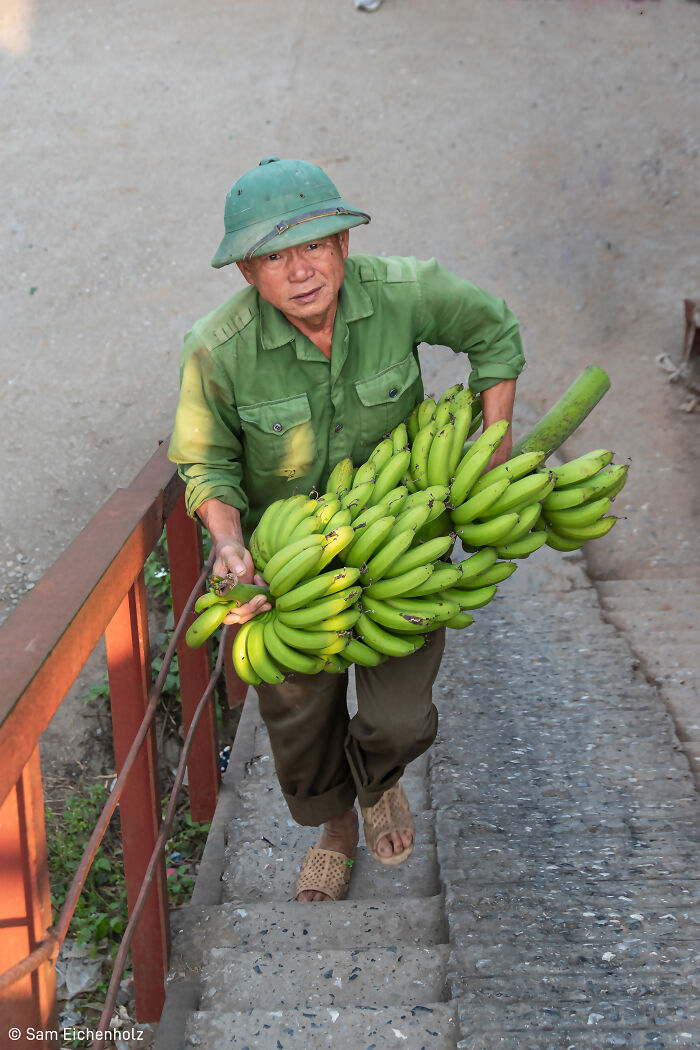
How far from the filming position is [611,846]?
2842mm

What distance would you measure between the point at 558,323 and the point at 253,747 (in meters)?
4.87

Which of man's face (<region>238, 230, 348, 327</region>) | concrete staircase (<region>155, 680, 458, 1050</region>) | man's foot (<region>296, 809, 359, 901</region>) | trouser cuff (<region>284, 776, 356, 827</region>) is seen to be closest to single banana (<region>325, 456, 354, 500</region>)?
man's face (<region>238, 230, 348, 327</region>)

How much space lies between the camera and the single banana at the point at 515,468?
8.54 feet

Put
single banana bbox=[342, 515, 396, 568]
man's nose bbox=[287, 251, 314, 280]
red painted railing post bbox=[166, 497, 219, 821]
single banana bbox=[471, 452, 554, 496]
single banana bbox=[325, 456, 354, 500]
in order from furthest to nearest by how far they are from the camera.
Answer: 1. red painted railing post bbox=[166, 497, 219, 821]
2. single banana bbox=[325, 456, 354, 500]
3. single banana bbox=[471, 452, 554, 496]
4. man's nose bbox=[287, 251, 314, 280]
5. single banana bbox=[342, 515, 396, 568]

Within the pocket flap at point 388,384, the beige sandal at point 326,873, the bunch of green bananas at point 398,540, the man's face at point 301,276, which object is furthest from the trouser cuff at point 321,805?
the man's face at point 301,276

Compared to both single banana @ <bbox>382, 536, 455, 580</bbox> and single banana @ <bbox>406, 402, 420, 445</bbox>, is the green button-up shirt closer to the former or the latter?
single banana @ <bbox>406, 402, 420, 445</bbox>

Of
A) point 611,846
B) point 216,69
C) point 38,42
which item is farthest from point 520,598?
point 38,42

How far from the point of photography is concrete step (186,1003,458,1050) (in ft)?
7.44

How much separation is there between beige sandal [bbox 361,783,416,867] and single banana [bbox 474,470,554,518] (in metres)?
1.02

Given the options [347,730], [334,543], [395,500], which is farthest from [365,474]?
[347,730]

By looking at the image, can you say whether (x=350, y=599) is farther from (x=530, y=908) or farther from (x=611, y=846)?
(x=611, y=846)

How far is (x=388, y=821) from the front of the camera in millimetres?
3047

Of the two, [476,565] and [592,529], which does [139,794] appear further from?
[592,529]

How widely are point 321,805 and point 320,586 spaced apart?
0.99 metres
